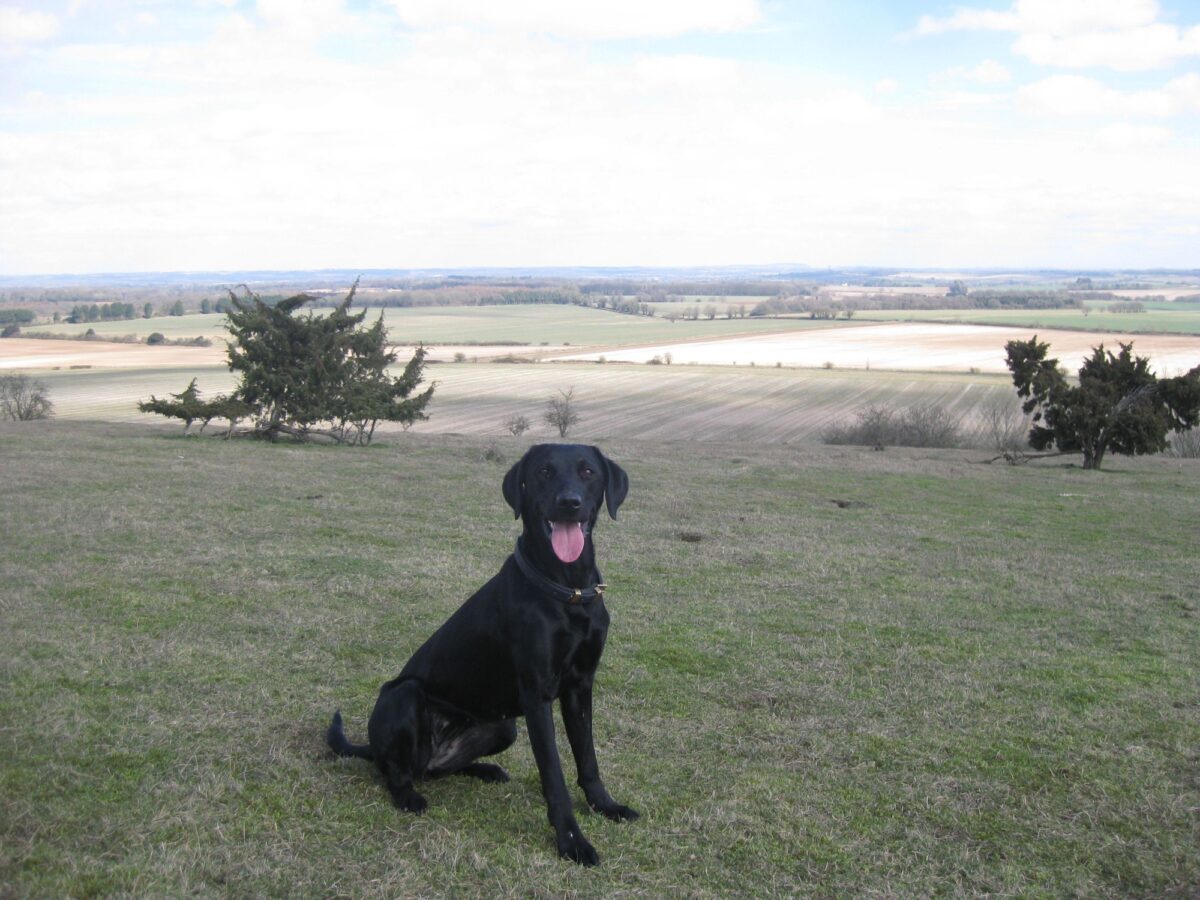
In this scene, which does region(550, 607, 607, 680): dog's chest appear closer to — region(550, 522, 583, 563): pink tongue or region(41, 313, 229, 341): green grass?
region(550, 522, 583, 563): pink tongue

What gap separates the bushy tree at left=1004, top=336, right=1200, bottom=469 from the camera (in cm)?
2906

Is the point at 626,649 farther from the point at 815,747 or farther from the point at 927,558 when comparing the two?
the point at 927,558

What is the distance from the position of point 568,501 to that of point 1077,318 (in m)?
131

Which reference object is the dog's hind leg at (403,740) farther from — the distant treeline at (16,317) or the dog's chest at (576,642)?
the distant treeline at (16,317)

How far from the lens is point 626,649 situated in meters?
8.26

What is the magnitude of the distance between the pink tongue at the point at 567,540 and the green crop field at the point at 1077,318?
10488cm

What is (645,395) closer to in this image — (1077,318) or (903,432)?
(903,432)

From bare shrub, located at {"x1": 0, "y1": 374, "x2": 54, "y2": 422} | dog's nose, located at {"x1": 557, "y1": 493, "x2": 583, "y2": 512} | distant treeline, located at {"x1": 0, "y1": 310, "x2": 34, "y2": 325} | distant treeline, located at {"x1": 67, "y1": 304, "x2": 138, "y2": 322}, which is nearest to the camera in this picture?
dog's nose, located at {"x1": 557, "y1": 493, "x2": 583, "y2": 512}

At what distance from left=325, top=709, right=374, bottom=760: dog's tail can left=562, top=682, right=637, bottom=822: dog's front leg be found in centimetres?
122

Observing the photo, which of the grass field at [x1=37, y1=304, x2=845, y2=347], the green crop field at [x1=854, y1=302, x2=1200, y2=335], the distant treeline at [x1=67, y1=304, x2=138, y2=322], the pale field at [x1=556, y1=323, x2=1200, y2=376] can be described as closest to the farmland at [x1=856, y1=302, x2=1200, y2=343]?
the green crop field at [x1=854, y1=302, x2=1200, y2=335]

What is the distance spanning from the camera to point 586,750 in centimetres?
518

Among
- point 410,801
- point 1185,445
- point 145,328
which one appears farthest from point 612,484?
point 145,328

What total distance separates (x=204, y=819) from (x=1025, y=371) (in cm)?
3049

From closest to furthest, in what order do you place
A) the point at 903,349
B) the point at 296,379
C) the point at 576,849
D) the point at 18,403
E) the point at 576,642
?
the point at 576,849
the point at 576,642
the point at 296,379
the point at 18,403
the point at 903,349
